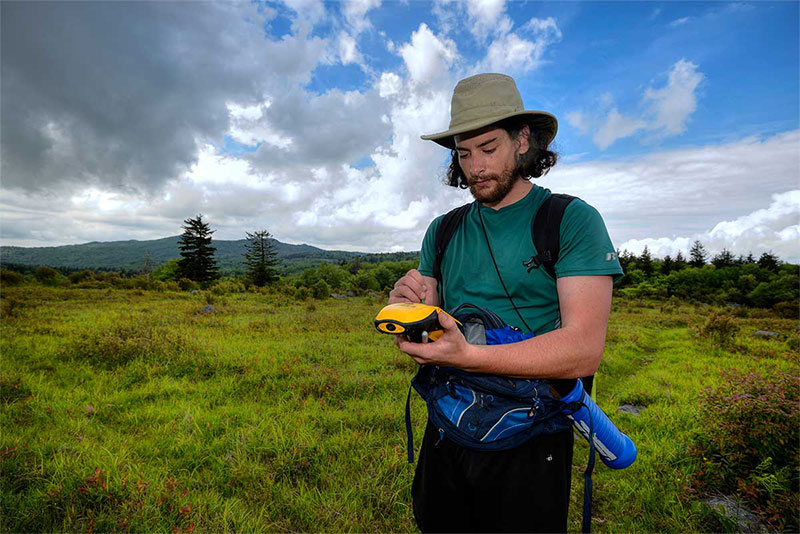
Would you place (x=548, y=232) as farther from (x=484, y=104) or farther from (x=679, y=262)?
(x=679, y=262)

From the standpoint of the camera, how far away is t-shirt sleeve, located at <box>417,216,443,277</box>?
265 cm

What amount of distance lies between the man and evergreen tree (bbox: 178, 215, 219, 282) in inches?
2545

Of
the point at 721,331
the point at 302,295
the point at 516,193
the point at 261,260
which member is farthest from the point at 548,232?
the point at 261,260

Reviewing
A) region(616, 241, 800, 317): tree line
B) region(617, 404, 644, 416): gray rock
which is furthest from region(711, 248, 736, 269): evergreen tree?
region(617, 404, 644, 416): gray rock

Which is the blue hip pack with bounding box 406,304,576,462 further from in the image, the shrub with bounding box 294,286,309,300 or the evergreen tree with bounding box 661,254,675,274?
the evergreen tree with bounding box 661,254,675,274

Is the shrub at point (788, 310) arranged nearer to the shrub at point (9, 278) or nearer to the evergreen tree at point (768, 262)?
the evergreen tree at point (768, 262)

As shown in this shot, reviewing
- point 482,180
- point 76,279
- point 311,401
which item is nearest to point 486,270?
point 482,180

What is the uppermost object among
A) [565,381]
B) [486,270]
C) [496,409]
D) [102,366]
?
[486,270]

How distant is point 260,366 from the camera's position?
8250 mm

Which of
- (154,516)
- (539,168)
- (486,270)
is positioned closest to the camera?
(486,270)

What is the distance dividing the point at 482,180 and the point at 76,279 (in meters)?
49.6

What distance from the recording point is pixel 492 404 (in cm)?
185

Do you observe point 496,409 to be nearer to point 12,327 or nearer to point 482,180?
point 482,180

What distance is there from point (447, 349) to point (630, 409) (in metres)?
7.65
